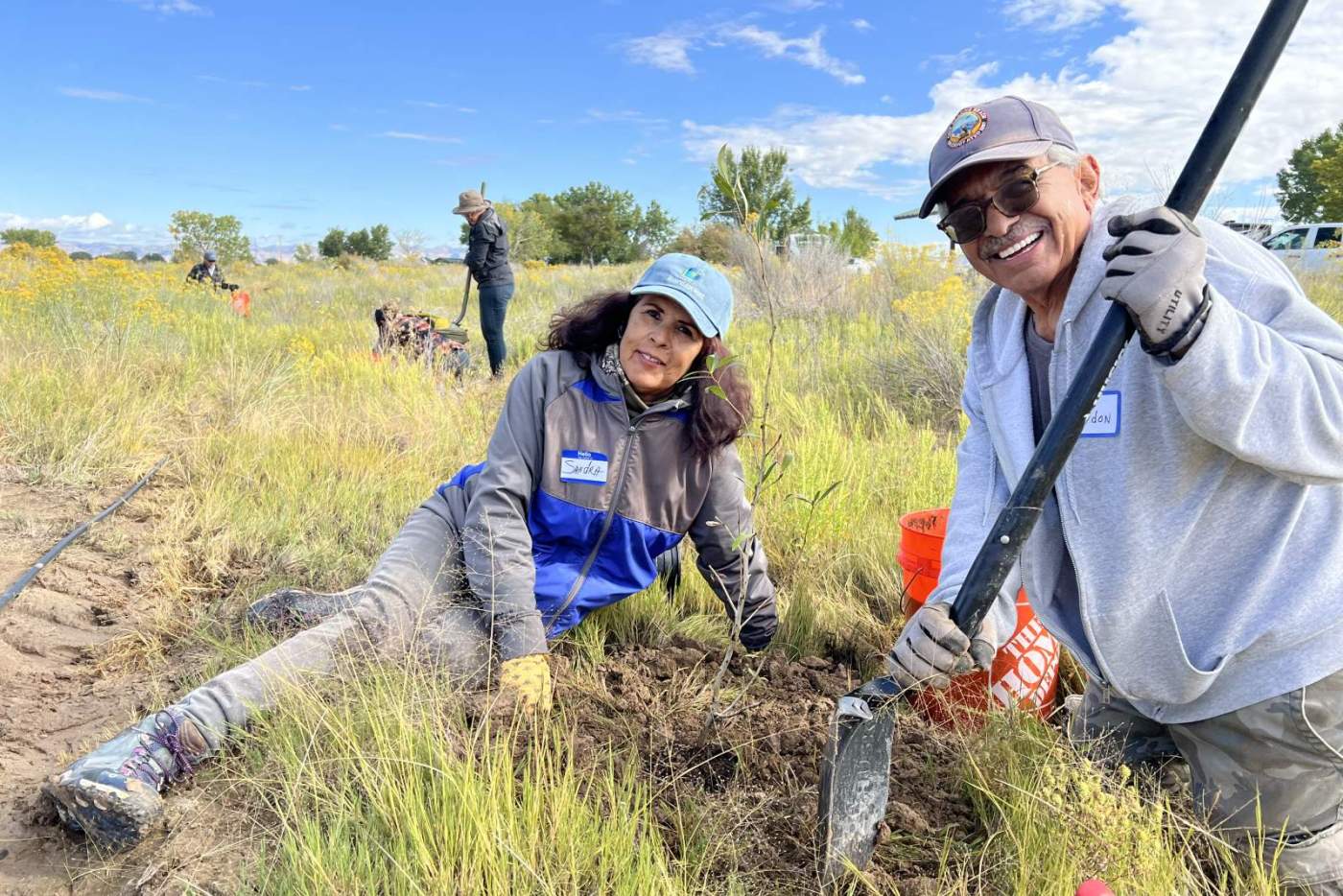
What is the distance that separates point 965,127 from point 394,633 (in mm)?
1978

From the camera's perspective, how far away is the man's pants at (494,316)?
7.91m

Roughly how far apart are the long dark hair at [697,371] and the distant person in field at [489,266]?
215 inches

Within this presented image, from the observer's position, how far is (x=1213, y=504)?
5.16 feet

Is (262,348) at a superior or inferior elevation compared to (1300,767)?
superior

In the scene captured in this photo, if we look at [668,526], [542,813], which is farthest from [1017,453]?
[542,813]

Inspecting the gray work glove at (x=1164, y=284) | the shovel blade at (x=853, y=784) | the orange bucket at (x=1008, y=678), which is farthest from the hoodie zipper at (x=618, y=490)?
the gray work glove at (x=1164, y=284)

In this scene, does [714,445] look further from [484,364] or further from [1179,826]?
[484,364]

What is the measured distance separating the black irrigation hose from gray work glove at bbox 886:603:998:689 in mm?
3074

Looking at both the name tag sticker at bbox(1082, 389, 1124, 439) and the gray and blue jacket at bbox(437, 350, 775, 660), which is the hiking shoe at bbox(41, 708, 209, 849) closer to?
the gray and blue jacket at bbox(437, 350, 775, 660)

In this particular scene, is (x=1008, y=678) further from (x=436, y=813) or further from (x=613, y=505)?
(x=436, y=813)

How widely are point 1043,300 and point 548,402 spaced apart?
1.43 metres

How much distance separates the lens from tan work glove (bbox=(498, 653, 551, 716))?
1.96m

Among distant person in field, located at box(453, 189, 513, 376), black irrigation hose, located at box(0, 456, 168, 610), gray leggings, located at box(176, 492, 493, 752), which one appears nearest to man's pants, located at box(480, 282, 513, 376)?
distant person in field, located at box(453, 189, 513, 376)

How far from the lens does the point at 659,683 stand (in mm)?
2326
